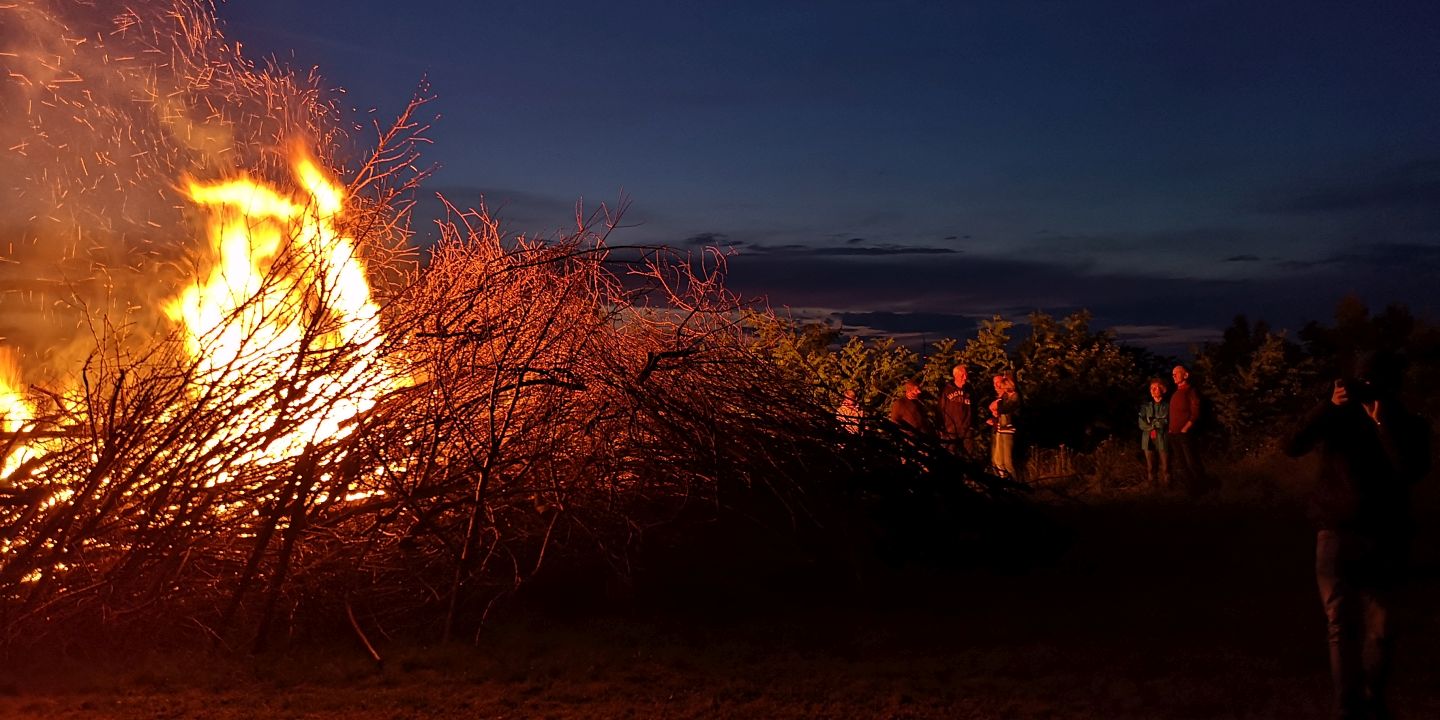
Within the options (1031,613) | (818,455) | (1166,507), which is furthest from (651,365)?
(1166,507)

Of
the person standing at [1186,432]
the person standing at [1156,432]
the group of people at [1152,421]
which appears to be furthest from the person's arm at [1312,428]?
the person standing at [1156,432]

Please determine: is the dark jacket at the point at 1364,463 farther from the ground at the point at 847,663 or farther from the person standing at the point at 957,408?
the person standing at the point at 957,408

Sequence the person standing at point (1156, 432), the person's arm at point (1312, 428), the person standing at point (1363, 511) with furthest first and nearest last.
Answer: the person standing at point (1156, 432) → the person's arm at point (1312, 428) → the person standing at point (1363, 511)

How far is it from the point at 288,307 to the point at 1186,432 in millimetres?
9410

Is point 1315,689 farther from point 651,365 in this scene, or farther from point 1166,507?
point 1166,507

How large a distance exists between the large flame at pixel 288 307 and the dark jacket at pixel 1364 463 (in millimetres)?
4488

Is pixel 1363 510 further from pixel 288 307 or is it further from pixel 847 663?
pixel 288 307

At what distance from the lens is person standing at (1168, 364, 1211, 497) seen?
40.4ft

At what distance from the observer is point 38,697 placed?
200 inches

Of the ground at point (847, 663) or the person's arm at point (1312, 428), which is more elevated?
the person's arm at point (1312, 428)

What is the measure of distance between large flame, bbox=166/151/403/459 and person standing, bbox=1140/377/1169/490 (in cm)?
910

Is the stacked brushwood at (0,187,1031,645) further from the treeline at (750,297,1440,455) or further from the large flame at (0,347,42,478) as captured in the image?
A: the treeline at (750,297,1440,455)

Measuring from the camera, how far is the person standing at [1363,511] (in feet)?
15.2

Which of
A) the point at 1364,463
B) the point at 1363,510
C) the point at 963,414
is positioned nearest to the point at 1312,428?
the point at 1364,463
